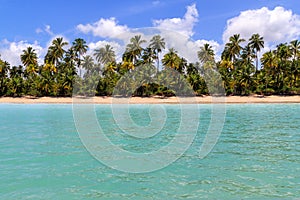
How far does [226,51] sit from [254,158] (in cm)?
9514

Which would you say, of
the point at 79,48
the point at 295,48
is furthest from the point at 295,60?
the point at 79,48

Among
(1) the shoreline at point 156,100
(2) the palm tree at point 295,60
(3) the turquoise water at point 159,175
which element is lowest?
(3) the turquoise water at point 159,175

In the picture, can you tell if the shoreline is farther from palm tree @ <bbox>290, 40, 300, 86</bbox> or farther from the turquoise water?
the turquoise water

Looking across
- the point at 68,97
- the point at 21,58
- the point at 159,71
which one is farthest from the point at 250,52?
the point at 21,58

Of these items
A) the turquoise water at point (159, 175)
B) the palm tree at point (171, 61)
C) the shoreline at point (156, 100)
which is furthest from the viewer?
the palm tree at point (171, 61)

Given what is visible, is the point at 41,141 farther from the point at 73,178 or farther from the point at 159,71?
the point at 159,71

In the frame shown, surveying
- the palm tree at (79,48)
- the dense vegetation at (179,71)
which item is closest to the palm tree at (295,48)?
the dense vegetation at (179,71)

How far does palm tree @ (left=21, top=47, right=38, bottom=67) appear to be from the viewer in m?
105

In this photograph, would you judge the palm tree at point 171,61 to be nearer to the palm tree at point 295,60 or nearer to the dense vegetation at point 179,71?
the dense vegetation at point 179,71

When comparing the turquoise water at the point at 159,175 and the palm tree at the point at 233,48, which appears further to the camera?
the palm tree at the point at 233,48

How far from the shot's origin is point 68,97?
94.4 metres

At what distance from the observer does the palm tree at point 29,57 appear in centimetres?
10540

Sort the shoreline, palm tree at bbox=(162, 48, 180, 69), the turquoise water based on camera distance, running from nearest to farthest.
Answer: the turquoise water
the shoreline
palm tree at bbox=(162, 48, 180, 69)

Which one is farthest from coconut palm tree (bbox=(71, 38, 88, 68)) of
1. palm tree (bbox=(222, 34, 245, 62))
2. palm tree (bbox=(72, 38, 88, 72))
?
palm tree (bbox=(222, 34, 245, 62))
